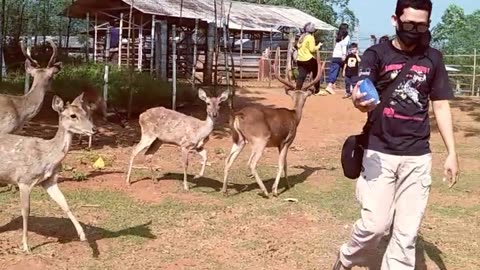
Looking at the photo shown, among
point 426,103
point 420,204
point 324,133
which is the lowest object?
point 324,133

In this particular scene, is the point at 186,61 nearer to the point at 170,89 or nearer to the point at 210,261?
the point at 170,89

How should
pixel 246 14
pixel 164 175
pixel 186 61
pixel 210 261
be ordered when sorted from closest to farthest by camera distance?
pixel 210 261, pixel 164 175, pixel 186 61, pixel 246 14

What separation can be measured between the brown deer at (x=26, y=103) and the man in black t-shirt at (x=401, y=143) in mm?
5457

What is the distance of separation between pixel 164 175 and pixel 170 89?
775 cm

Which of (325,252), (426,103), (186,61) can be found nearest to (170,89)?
(186,61)

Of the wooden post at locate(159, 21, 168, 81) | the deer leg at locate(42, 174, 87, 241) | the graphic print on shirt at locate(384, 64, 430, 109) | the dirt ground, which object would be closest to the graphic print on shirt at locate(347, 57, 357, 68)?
the dirt ground

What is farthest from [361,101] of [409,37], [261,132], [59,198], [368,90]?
[261,132]

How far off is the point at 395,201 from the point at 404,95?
70 centimetres

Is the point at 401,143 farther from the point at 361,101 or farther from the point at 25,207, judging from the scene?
the point at 25,207

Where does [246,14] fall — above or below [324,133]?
above

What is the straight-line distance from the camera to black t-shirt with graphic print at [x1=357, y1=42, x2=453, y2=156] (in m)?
4.82

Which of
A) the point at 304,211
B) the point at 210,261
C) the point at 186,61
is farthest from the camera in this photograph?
the point at 186,61

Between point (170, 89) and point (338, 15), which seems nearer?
point (170, 89)

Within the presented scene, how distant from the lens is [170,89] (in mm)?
17781
